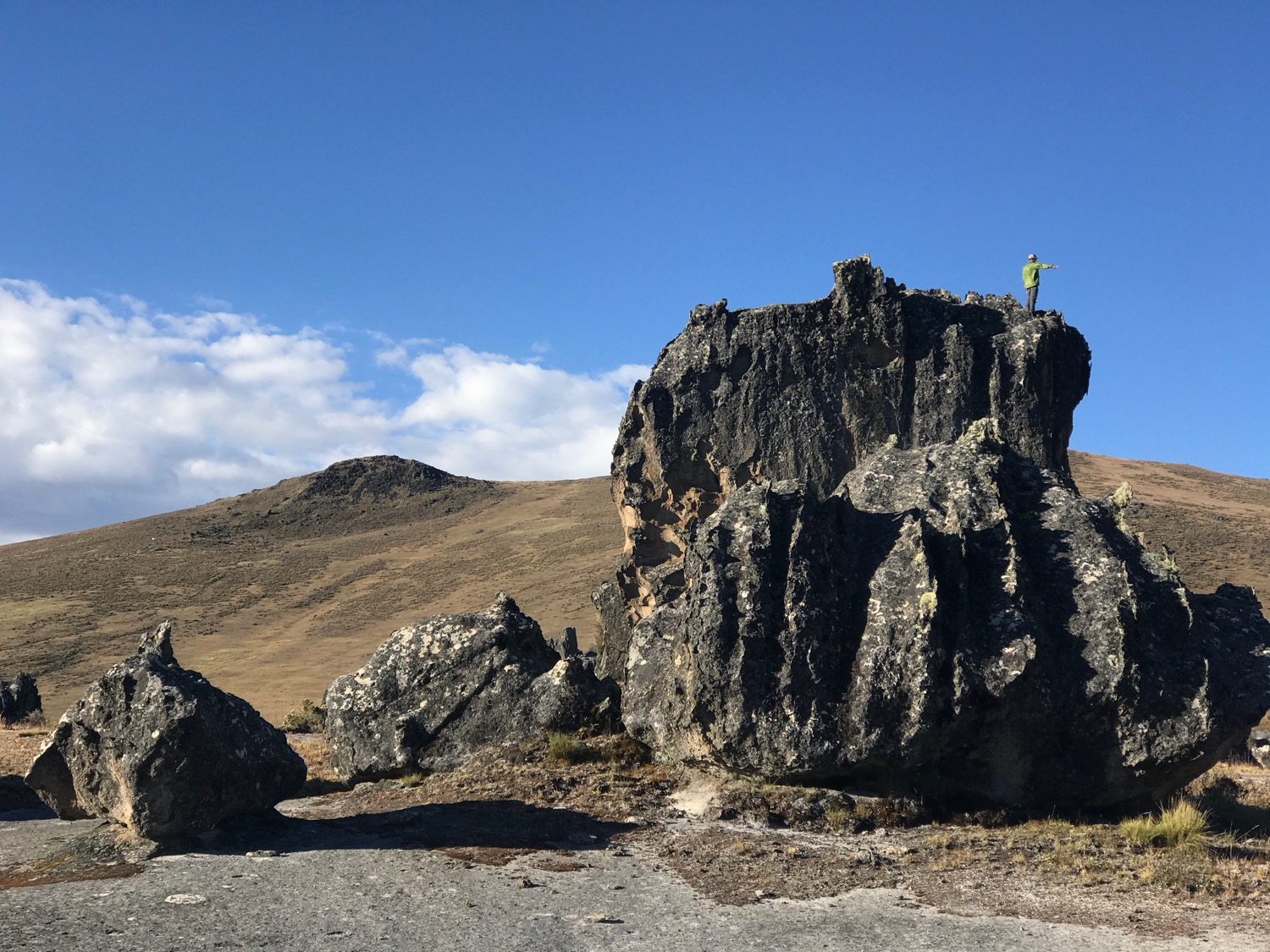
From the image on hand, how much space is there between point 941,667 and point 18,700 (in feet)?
86.8

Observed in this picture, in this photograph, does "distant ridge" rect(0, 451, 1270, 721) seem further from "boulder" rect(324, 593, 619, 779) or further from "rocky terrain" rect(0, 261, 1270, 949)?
"rocky terrain" rect(0, 261, 1270, 949)

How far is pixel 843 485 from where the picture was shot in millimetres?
15219

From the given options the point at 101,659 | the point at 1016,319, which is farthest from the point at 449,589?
the point at 1016,319

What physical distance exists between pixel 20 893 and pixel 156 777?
5.42ft

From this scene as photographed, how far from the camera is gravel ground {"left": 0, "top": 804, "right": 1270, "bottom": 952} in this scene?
25.9 feet

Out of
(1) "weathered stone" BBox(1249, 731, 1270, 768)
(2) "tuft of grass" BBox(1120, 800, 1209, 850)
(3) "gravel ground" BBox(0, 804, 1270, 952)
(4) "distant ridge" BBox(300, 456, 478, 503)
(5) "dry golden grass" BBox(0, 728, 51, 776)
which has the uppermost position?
(4) "distant ridge" BBox(300, 456, 478, 503)

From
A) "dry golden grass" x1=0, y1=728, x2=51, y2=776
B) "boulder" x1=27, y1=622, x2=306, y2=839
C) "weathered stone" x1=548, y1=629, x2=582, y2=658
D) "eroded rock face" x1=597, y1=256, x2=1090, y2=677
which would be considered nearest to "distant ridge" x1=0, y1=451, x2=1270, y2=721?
"weathered stone" x1=548, y1=629, x2=582, y2=658

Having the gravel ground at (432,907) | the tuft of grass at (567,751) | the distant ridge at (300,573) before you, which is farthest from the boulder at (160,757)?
the distant ridge at (300,573)

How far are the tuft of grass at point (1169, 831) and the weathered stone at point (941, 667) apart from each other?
29.1 inches

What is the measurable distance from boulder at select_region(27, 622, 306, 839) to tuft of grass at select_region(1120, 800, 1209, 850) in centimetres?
923

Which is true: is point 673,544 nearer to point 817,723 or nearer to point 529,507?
point 817,723

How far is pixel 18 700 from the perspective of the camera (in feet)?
92.3

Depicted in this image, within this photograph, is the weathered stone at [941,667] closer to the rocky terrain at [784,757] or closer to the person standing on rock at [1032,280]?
the rocky terrain at [784,757]

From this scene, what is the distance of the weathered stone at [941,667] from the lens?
11.6 meters
